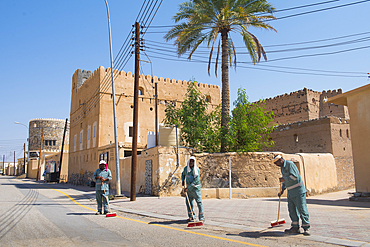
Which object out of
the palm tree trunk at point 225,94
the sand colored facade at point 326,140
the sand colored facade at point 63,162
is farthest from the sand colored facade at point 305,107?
the sand colored facade at point 63,162

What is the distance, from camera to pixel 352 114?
13.4 metres

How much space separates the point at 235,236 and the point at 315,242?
5.31 ft

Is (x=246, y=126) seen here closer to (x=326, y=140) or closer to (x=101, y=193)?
(x=326, y=140)

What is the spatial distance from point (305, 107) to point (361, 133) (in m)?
19.1

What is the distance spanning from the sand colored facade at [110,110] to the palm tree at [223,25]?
10.6 metres

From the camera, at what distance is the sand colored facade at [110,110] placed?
2956 centimetres

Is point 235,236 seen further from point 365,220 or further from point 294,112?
point 294,112

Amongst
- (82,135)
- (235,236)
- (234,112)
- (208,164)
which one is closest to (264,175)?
(208,164)

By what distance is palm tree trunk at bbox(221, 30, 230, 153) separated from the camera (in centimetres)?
1808

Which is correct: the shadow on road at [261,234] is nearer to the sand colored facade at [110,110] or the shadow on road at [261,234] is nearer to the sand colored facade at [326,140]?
the sand colored facade at [326,140]

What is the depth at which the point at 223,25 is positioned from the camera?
1861 cm

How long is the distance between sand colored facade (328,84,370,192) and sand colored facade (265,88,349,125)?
18.4 metres

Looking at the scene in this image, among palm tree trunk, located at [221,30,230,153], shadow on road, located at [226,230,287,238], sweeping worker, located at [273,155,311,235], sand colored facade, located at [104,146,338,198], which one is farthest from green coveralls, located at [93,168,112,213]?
palm tree trunk, located at [221,30,230,153]

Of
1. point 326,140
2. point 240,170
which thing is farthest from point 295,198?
point 326,140
